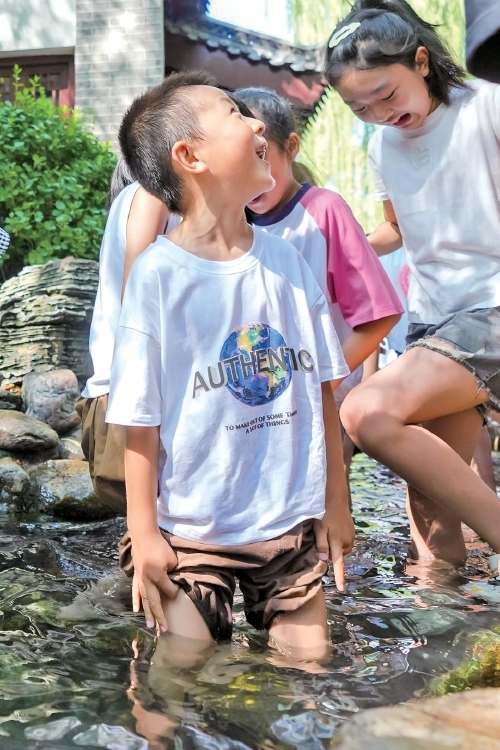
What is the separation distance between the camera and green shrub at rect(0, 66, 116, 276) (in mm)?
7926

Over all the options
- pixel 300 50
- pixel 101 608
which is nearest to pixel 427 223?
pixel 101 608

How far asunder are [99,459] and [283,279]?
0.66 metres

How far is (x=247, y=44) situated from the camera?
12172 mm

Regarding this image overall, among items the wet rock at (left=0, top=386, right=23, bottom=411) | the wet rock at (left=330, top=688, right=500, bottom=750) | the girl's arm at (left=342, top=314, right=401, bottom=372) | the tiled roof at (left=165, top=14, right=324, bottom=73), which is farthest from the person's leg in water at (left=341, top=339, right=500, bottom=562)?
the tiled roof at (left=165, top=14, right=324, bottom=73)

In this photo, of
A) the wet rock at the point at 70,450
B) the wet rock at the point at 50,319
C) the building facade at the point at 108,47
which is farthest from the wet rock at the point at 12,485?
the building facade at the point at 108,47

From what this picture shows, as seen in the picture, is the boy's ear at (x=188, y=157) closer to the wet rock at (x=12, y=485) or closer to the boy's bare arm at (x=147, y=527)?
the boy's bare arm at (x=147, y=527)

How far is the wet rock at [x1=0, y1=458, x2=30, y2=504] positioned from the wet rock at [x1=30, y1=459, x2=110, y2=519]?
45 millimetres

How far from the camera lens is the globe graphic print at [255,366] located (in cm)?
191

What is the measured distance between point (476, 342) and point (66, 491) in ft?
8.19

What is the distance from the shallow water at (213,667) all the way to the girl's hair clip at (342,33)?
1.69 meters

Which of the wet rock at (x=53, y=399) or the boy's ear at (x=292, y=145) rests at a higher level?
the boy's ear at (x=292, y=145)

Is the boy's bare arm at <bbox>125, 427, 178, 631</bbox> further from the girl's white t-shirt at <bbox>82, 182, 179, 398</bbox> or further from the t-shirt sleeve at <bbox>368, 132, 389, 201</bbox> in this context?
the t-shirt sleeve at <bbox>368, 132, 389, 201</bbox>

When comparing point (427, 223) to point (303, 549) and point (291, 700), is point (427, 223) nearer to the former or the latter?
point (303, 549)

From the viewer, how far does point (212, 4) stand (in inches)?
483
